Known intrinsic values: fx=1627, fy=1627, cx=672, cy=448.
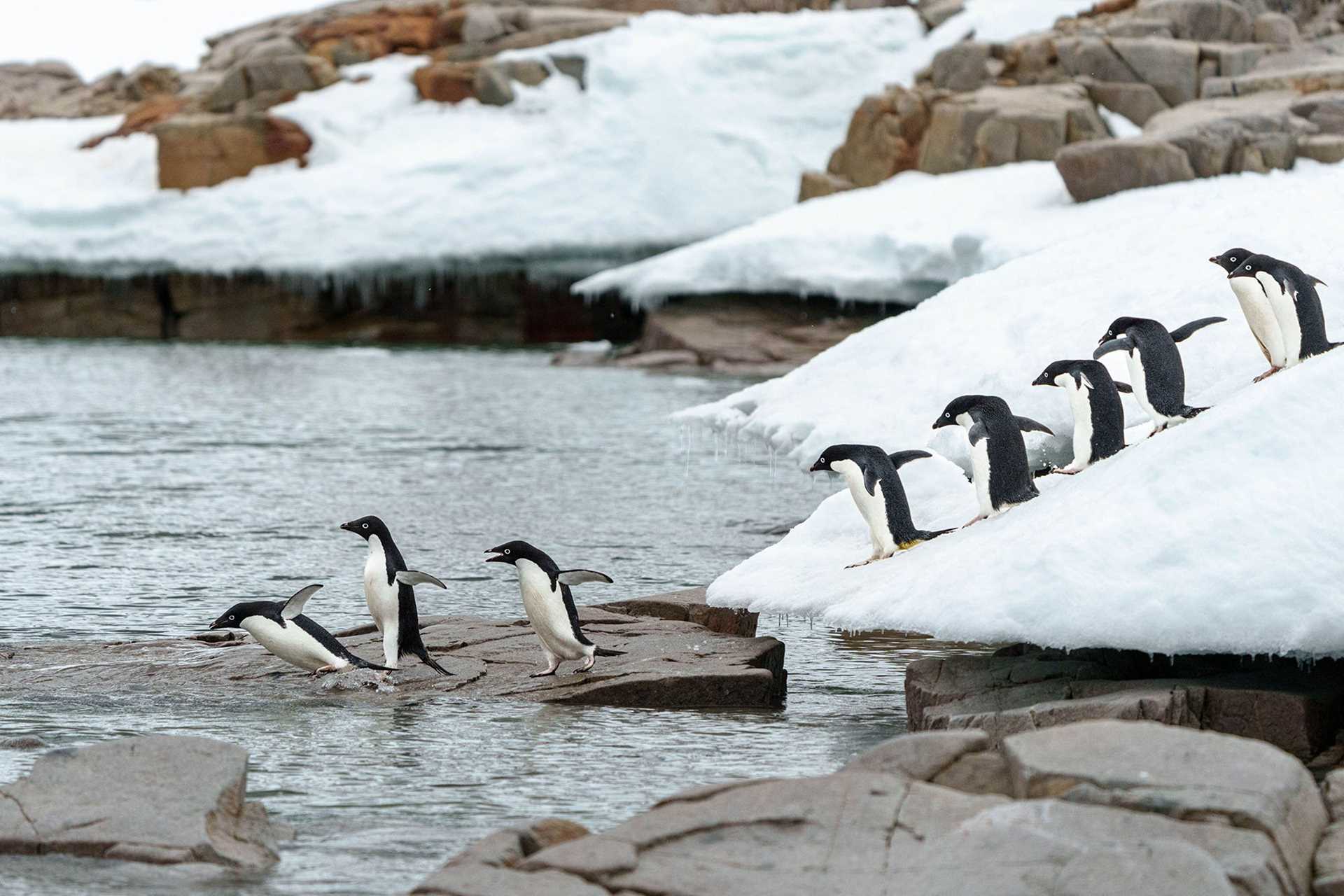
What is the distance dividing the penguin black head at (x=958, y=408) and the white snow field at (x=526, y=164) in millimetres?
23691

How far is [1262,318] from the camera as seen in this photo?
23.1 ft

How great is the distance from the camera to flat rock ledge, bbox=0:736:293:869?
4562 mm

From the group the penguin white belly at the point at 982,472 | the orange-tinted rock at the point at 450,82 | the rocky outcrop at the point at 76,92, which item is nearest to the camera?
the penguin white belly at the point at 982,472

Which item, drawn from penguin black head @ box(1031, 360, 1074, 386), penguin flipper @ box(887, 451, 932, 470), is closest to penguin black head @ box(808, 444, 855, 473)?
penguin flipper @ box(887, 451, 932, 470)

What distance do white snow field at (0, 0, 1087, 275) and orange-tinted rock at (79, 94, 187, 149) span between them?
0.59 meters

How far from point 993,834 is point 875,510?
320 centimetres

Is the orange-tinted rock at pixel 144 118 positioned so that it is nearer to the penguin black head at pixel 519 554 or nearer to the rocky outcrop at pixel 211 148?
the rocky outcrop at pixel 211 148

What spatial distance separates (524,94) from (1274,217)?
24.6 m

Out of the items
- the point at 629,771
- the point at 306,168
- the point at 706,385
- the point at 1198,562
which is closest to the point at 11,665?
the point at 629,771

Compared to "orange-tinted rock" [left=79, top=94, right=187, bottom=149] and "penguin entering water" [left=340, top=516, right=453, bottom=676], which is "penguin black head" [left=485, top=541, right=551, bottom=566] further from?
"orange-tinted rock" [left=79, top=94, right=187, bottom=149]

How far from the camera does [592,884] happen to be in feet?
12.9

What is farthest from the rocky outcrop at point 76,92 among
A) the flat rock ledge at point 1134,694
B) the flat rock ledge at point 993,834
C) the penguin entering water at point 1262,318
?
the flat rock ledge at point 993,834

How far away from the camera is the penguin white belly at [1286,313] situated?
22.6ft

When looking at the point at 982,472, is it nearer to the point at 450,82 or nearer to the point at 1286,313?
the point at 1286,313
